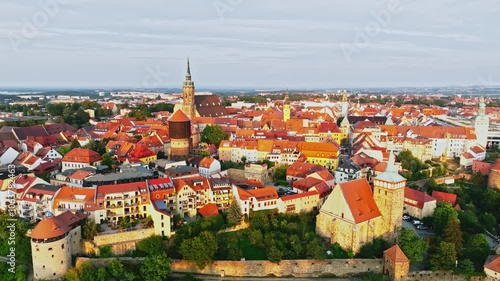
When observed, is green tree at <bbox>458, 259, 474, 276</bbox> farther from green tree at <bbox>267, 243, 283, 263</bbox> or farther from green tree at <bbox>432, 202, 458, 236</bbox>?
green tree at <bbox>267, 243, 283, 263</bbox>

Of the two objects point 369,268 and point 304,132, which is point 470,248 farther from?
point 304,132

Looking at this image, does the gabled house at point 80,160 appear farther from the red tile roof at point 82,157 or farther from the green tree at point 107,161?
the green tree at point 107,161

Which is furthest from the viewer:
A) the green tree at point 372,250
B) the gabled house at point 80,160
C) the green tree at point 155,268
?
the gabled house at point 80,160

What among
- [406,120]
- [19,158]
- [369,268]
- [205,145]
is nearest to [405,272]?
[369,268]

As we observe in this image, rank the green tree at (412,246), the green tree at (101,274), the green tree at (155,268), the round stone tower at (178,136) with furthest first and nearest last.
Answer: the round stone tower at (178,136) → the green tree at (412,246) → the green tree at (155,268) → the green tree at (101,274)

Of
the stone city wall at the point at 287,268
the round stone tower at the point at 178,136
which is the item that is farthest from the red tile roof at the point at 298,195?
the round stone tower at the point at 178,136

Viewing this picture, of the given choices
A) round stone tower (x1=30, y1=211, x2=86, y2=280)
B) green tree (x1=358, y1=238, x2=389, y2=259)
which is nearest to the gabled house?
round stone tower (x1=30, y1=211, x2=86, y2=280)

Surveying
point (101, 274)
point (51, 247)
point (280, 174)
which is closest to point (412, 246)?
point (280, 174)

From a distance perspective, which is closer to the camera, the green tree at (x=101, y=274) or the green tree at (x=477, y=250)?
the green tree at (x=101, y=274)
